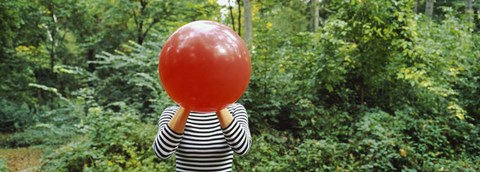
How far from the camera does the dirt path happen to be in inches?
301

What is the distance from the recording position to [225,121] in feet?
5.90

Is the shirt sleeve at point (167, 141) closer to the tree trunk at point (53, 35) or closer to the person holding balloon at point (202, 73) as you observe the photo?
the person holding balloon at point (202, 73)

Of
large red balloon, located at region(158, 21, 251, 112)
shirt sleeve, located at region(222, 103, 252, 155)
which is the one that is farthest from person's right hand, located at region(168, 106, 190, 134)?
shirt sleeve, located at region(222, 103, 252, 155)

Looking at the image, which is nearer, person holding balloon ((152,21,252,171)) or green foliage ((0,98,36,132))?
person holding balloon ((152,21,252,171))

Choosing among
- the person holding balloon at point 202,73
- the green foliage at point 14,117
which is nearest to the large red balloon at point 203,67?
the person holding balloon at point 202,73

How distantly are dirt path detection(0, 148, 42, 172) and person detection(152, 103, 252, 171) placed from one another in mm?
6726

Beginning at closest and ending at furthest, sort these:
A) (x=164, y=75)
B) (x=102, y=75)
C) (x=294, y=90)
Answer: (x=164, y=75) → (x=294, y=90) → (x=102, y=75)

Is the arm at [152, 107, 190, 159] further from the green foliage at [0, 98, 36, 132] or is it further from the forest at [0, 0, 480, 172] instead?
the green foliage at [0, 98, 36, 132]

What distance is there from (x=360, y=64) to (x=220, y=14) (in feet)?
8.90

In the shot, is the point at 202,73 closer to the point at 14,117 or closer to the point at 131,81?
the point at 131,81

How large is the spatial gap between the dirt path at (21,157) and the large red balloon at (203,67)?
23.4 feet

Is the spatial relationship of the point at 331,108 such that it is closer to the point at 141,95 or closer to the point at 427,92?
the point at 427,92

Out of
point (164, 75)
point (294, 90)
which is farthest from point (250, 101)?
point (164, 75)

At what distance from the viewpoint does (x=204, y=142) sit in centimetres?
198
